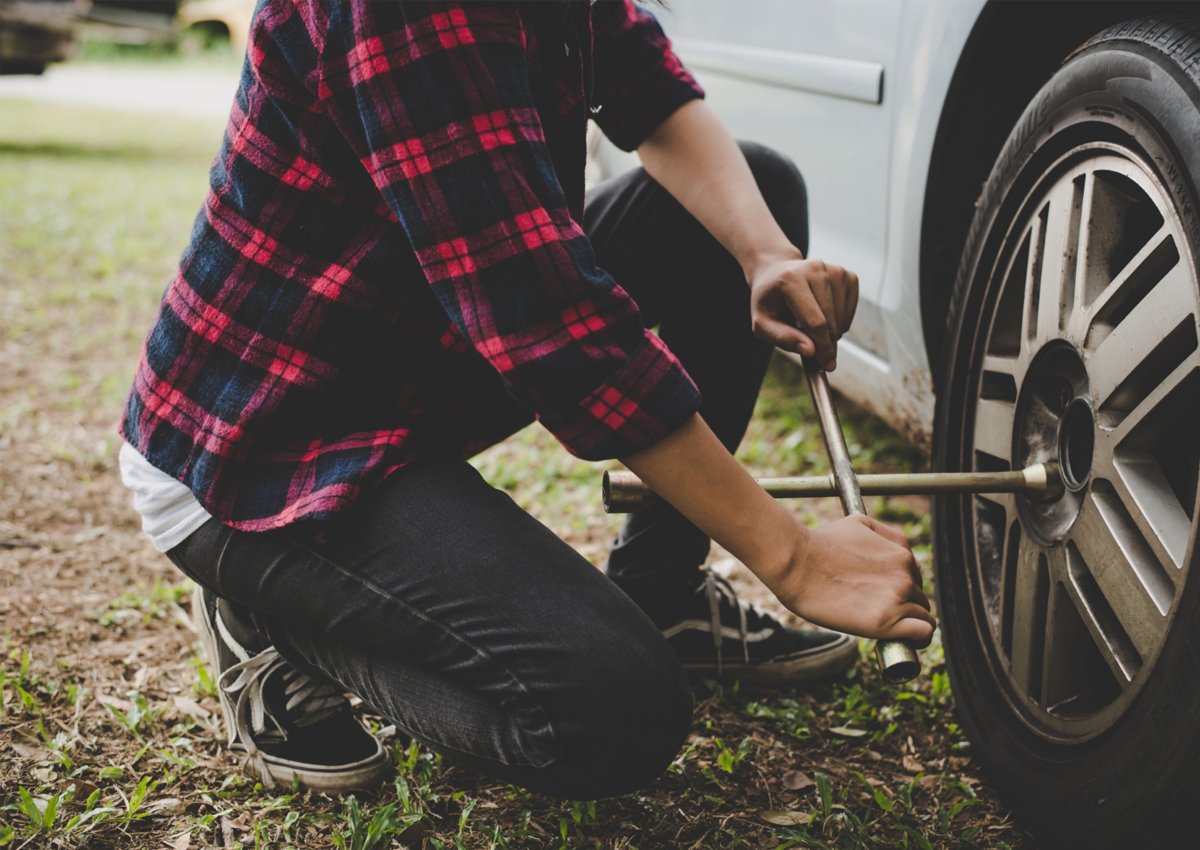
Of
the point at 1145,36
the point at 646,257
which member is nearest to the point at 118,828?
the point at 646,257

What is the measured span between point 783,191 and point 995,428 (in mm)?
509

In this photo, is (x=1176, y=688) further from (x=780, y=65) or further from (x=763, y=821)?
(x=780, y=65)

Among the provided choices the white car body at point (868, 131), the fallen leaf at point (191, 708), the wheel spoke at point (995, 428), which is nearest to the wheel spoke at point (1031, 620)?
the wheel spoke at point (995, 428)

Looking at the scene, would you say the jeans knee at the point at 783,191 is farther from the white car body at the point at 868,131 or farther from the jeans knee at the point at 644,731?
the jeans knee at the point at 644,731

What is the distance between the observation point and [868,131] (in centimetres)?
175

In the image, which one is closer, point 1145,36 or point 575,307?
point 575,307

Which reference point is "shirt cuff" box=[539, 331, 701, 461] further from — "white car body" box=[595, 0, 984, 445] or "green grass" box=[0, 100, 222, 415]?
"green grass" box=[0, 100, 222, 415]

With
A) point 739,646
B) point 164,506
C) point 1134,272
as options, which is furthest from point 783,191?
point 164,506

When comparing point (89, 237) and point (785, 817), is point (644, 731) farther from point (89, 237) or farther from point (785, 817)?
point (89, 237)

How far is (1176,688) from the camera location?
0.99 m

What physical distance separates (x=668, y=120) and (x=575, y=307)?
2.35ft

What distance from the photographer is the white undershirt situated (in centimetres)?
125

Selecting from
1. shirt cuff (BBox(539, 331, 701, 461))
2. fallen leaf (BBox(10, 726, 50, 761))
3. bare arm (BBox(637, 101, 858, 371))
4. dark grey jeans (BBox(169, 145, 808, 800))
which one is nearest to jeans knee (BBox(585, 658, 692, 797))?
dark grey jeans (BBox(169, 145, 808, 800))

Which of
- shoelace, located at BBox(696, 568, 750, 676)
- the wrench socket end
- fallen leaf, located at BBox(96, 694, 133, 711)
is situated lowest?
fallen leaf, located at BBox(96, 694, 133, 711)
